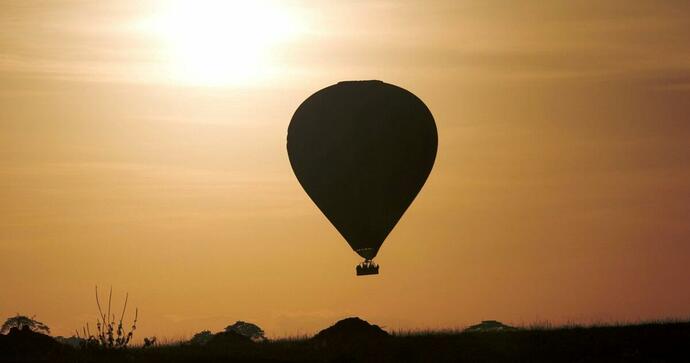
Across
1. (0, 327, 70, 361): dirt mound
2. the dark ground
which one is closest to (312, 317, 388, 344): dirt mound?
the dark ground

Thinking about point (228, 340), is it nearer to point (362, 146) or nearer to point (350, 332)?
point (350, 332)

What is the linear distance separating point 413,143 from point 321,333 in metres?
13.5

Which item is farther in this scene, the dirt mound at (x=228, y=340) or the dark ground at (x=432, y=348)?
the dirt mound at (x=228, y=340)

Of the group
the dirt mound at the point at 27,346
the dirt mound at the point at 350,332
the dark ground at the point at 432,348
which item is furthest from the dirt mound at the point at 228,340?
the dirt mound at the point at 27,346

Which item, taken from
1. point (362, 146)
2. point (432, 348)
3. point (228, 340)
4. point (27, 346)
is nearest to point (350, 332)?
point (228, 340)

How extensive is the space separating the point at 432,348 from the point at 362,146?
57.3 feet

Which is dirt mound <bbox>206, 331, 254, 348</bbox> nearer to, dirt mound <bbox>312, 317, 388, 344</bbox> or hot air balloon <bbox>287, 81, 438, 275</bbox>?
dirt mound <bbox>312, 317, 388, 344</bbox>

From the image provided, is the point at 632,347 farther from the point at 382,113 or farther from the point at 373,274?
the point at 382,113

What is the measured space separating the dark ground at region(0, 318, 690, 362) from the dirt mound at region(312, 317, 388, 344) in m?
0.09

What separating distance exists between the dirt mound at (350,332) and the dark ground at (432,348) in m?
0.09

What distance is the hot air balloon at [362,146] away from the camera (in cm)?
5944

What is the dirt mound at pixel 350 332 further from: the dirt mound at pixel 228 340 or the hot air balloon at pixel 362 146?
the hot air balloon at pixel 362 146

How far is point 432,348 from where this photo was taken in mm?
43781

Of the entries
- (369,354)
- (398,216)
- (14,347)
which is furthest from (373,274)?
(14,347)
